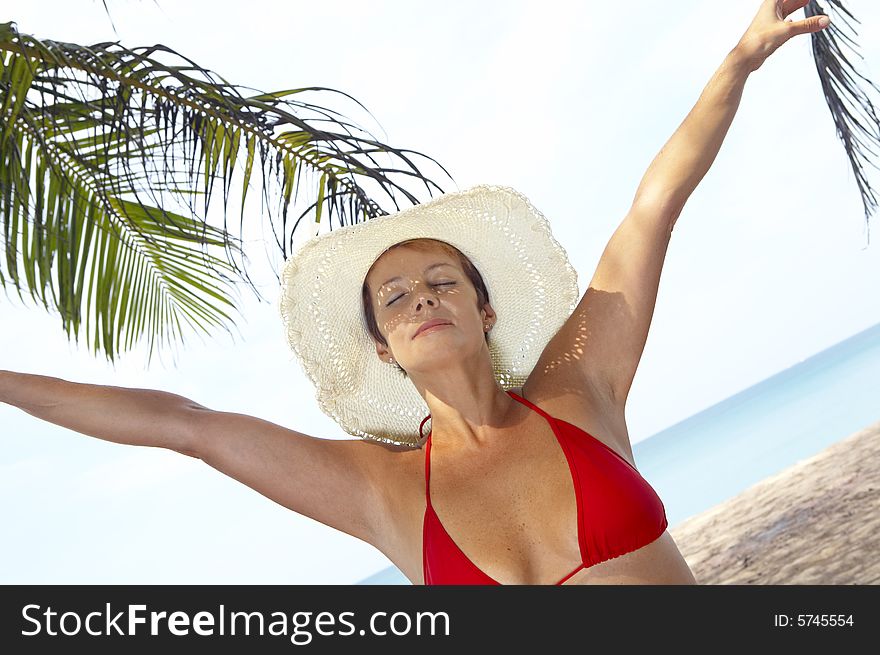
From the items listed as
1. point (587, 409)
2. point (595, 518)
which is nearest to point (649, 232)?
point (587, 409)

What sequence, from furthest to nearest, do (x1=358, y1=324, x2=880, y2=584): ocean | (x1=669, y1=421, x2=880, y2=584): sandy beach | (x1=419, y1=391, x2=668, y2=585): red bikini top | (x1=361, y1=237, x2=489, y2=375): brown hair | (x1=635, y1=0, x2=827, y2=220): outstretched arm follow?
(x1=358, y1=324, x2=880, y2=584): ocean
(x1=669, y1=421, x2=880, y2=584): sandy beach
(x1=361, y1=237, x2=489, y2=375): brown hair
(x1=635, y1=0, x2=827, y2=220): outstretched arm
(x1=419, y1=391, x2=668, y2=585): red bikini top

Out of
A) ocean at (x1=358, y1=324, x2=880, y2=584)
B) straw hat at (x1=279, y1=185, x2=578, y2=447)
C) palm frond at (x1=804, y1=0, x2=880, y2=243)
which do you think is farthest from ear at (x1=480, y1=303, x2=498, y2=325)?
ocean at (x1=358, y1=324, x2=880, y2=584)

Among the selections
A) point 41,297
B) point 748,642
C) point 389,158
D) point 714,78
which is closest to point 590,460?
point 748,642

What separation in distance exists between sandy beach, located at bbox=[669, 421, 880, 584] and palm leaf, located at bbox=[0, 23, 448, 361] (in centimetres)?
423

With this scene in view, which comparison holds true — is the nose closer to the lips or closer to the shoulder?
the lips

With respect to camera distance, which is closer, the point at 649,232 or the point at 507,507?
the point at 507,507

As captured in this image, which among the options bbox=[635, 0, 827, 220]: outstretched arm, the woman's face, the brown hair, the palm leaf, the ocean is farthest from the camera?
the ocean

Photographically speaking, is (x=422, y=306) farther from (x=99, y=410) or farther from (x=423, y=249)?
(x=99, y=410)

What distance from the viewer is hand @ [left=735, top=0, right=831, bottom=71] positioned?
7.32 feet

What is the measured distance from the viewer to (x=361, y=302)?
2531 millimetres

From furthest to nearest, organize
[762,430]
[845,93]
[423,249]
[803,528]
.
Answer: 1. [762,430]
2. [803,528]
3. [845,93]
4. [423,249]

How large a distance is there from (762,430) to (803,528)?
2473 cm

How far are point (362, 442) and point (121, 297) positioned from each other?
62.9 inches

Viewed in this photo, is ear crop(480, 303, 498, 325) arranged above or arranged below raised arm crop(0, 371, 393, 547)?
above
